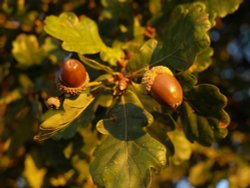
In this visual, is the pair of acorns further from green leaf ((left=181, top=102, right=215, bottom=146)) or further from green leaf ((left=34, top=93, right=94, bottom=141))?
green leaf ((left=181, top=102, right=215, bottom=146))

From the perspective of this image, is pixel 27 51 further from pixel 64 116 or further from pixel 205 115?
pixel 205 115

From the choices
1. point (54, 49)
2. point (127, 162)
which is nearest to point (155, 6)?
point (54, 49)

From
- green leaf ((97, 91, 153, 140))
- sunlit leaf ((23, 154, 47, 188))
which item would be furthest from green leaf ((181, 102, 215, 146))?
sunlit leaf ((23, 154, 47, 188))

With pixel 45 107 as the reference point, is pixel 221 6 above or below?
above

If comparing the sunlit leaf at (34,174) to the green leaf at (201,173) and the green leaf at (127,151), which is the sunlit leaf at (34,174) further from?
the green leaf at (127,151)

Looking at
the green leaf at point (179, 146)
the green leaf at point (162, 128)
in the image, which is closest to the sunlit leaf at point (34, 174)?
the green leaf at point (179, 146)
